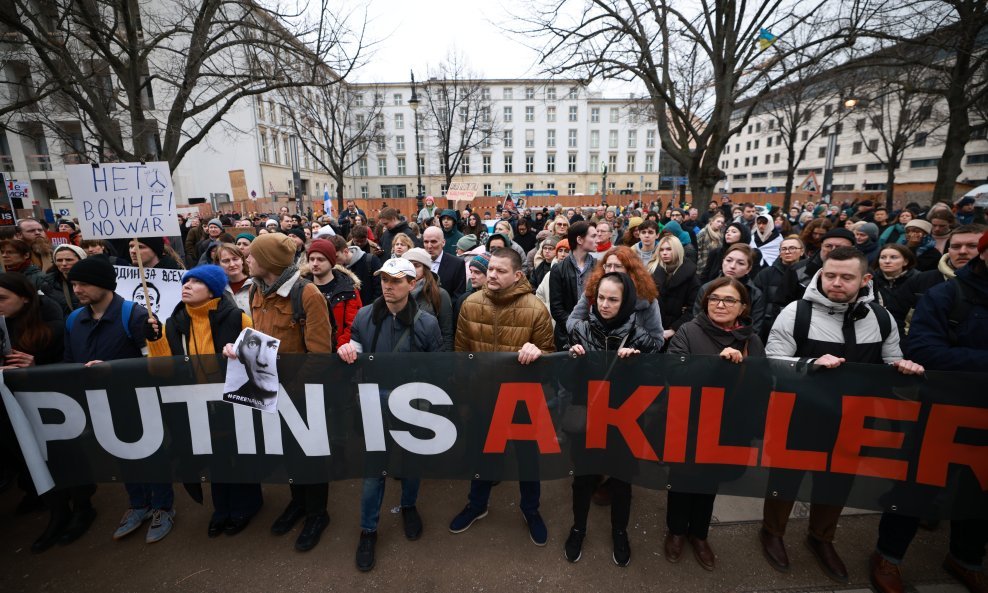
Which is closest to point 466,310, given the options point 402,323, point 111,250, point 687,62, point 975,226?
point 402,323

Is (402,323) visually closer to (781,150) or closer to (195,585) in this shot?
(195,585)

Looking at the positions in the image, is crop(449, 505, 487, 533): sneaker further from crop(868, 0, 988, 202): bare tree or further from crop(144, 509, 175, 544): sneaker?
crop(868, 0, 988, 202): bare tree

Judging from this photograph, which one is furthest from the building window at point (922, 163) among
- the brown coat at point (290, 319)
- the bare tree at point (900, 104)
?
the brown coat at point (290, 319)

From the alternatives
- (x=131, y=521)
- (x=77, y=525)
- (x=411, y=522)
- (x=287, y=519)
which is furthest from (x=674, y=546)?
(x=77, y=525)

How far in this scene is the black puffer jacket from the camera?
442 cm

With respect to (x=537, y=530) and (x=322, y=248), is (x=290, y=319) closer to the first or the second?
(x=322, y=248)

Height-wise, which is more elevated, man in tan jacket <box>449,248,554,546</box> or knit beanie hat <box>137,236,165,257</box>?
knit beanie hat <box>137,236,165,257</box>

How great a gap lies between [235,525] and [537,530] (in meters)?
2.17

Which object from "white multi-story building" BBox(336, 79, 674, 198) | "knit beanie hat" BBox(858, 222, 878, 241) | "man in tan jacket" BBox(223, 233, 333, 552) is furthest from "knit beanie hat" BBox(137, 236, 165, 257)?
"white multi-story building" BBox(336, 79, 674, 198)

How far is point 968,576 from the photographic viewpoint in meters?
2.64

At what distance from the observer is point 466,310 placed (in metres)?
3.24

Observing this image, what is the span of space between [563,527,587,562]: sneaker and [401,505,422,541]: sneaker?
1034 mm

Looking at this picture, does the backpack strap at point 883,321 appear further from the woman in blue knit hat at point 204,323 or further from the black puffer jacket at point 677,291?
the woman in blue knit hat at point 204,323

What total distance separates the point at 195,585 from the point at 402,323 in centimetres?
205
